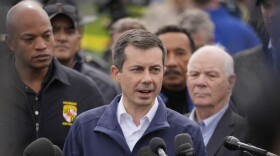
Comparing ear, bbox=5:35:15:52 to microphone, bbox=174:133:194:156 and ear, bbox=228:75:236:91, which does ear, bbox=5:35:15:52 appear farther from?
microphone, bbox=174:133:194:156

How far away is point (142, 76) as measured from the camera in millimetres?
6141

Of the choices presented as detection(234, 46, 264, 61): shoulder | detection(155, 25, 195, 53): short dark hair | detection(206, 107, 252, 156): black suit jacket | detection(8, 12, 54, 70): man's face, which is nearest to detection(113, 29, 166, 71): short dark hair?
detection(8, 12, 54, 70): man's face

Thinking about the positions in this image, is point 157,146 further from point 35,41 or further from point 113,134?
point 35,41

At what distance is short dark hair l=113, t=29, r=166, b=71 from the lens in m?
6.16

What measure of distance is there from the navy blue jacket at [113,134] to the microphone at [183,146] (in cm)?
52

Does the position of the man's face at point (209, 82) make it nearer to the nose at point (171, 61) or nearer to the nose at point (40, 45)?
the nose at point (171, 61)

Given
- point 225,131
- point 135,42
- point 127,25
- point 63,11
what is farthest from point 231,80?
point 127,25

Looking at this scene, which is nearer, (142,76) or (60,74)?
(142,76)

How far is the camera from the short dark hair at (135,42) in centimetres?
616

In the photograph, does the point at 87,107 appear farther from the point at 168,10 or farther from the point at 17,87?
the point at 168,10

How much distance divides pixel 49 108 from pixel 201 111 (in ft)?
5.15

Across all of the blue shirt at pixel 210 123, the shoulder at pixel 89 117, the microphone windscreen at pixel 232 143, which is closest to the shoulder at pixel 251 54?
the blue shirt at pixel 210 123

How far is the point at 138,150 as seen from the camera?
585 cm

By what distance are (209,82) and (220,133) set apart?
25.5 inches
